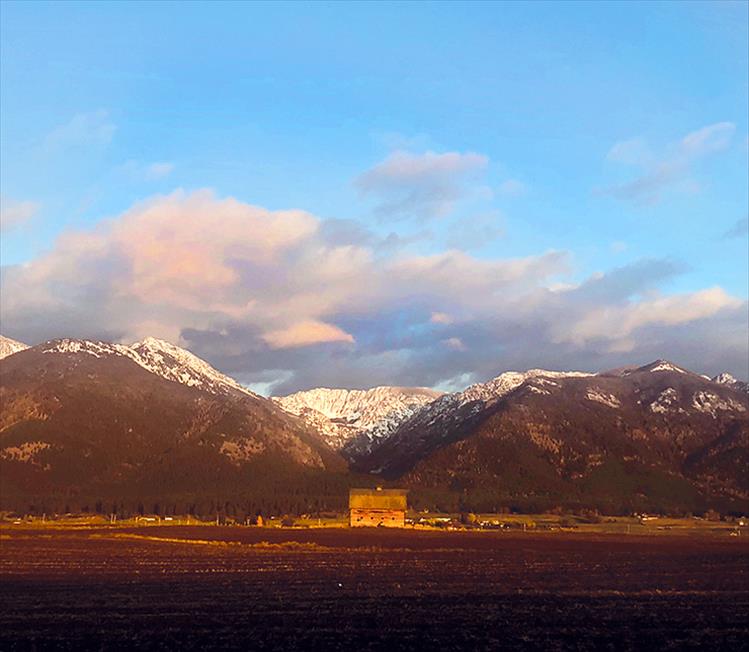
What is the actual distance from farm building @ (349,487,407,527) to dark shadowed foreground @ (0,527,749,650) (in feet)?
319

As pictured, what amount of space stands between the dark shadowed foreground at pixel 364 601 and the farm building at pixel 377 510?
319 ft

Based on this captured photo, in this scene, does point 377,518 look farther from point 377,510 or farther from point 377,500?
point 377,500

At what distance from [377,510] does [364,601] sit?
139m

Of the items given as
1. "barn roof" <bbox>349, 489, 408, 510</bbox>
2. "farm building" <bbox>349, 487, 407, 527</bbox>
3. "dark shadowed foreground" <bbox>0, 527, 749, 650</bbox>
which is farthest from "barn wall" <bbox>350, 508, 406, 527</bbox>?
"dark shadowed foreground" <bbox>0, 527, 749, 650</bbox>

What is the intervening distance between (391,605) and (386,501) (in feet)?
469

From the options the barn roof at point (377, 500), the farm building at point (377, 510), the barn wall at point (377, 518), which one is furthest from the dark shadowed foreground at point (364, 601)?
the barn roof at point (377, 500)

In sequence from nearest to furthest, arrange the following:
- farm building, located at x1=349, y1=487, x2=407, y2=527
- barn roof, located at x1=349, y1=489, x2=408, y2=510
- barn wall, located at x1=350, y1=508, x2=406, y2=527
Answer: barn wall, located at x1=350, y1=508, x2=406, y2=527 → farm building, located at x1=349, y1=487, x2=407, y2=527 → barn roof, located at x1=349, y1=489, x2=408, y2=510

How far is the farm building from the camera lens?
6969 inches

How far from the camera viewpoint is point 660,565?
72.9m

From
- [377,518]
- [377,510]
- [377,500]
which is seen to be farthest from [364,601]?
[377,500]

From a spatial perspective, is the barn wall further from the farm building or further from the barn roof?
the barn roof

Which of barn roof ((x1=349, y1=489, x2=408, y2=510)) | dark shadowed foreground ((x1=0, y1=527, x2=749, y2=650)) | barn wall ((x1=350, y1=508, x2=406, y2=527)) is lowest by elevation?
barn wall ((x1=350, y1=508, x2=406, y2=527))

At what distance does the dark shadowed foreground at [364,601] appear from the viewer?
105 feet

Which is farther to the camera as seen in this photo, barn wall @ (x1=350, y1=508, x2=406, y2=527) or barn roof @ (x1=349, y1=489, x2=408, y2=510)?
barn roof @ (x1=349, y1=489, x2=408, y2=510)
